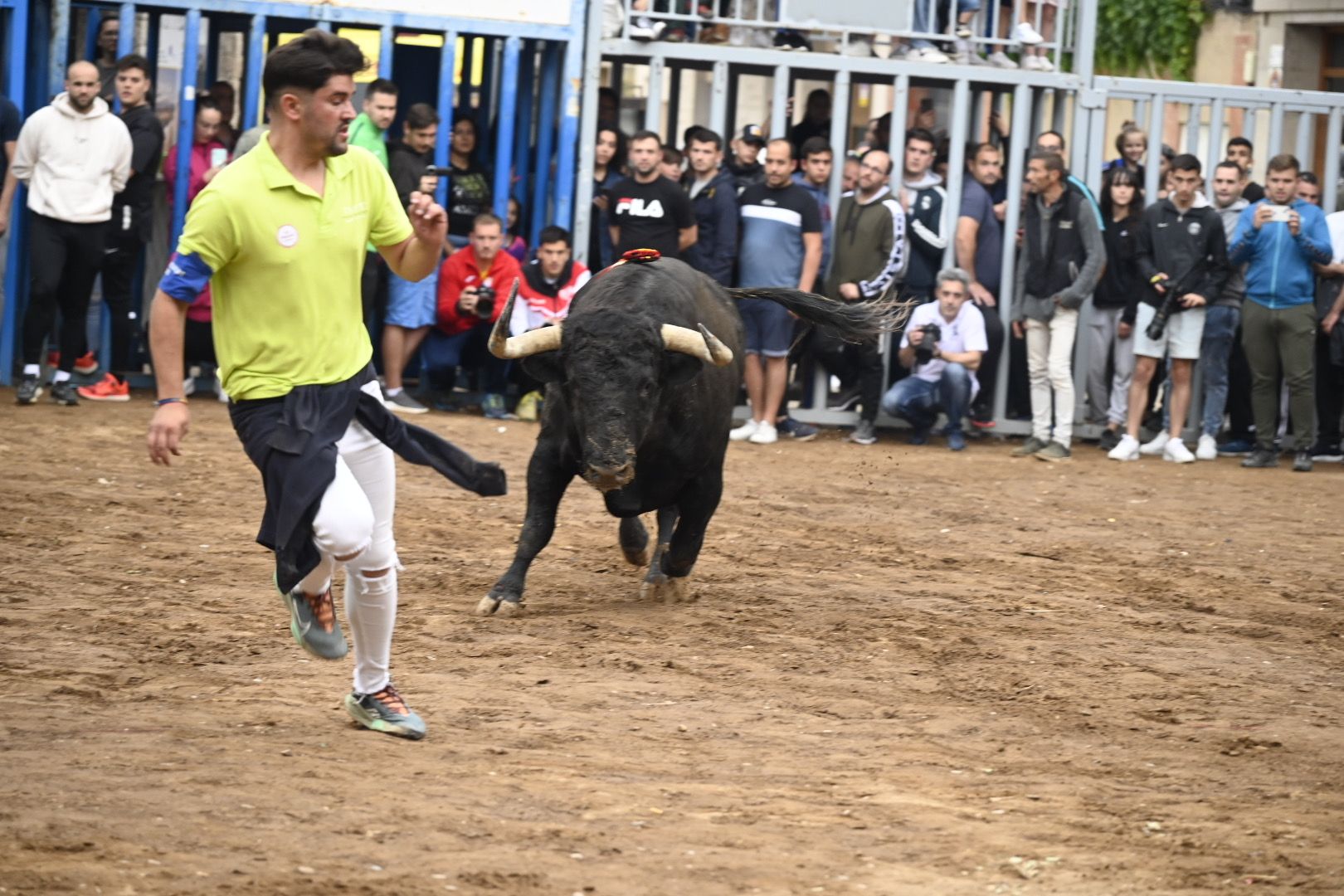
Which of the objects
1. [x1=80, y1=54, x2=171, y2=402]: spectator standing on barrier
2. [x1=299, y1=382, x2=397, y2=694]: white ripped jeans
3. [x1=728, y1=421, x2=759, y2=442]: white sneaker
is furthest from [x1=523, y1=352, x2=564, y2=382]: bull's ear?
[x1=80, y1=54, x2=171, y2=402]: spectator standing on barrier

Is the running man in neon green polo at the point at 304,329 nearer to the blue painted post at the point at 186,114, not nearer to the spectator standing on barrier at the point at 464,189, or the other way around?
the blue painted post at the point at 186,114

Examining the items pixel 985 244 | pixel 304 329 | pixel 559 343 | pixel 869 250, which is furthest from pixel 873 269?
pixel 304 329

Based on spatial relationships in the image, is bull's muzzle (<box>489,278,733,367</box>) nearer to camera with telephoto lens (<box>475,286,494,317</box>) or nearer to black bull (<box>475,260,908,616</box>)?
black bull (<box>475,260,908,616</box>)

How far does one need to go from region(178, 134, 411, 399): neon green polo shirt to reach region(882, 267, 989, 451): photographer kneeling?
27.6ft

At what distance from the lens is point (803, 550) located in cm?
938

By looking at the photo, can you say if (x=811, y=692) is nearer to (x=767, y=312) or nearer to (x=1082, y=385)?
(x=767, y=312)

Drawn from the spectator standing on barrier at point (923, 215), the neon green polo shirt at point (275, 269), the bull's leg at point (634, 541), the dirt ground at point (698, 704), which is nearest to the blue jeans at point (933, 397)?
the spectator standing on barrier at point (923, 215)

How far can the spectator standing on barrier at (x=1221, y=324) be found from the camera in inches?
524

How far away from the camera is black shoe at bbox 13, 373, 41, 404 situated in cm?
1253

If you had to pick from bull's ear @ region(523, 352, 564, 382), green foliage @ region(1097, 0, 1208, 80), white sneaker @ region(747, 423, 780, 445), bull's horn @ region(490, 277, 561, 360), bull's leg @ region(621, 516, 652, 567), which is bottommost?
bull's leg @ region(621, 516, 652, 567)

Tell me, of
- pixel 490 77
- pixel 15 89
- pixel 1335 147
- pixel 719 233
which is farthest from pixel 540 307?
pixel 1335 147

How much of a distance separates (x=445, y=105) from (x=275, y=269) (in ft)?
28.6

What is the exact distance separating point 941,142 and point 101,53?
6.45m

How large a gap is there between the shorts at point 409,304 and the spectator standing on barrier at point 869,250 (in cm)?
289
